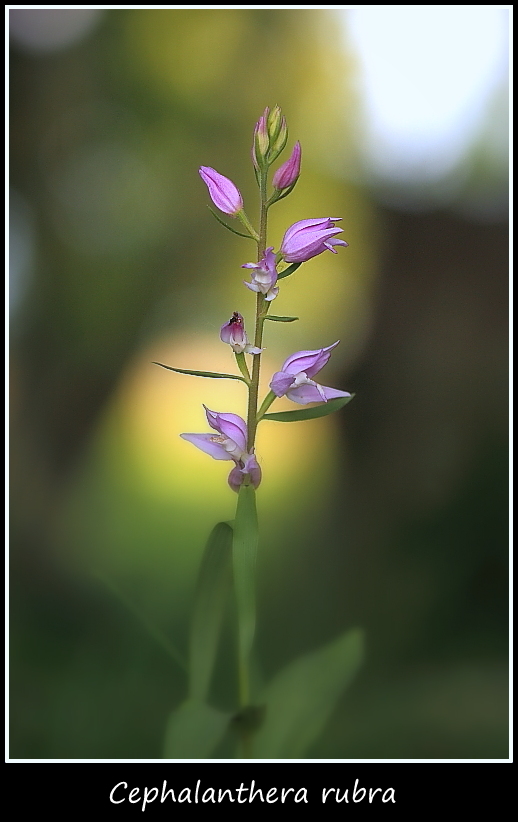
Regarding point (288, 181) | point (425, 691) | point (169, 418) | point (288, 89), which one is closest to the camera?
point (288, 181)

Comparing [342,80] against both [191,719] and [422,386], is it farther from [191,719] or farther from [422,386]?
[191,719]

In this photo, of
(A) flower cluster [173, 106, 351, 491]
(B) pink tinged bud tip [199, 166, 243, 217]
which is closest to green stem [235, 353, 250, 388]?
(A) flower cluster [173, 106, 351, 491]

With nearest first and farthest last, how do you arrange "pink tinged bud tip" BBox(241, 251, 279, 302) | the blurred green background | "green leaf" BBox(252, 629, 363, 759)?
"pink tinged bud tip" BBox(241, 251, 279, 302)
"green leaf" BBox(252, 629, 363, 759)
the blurred green background

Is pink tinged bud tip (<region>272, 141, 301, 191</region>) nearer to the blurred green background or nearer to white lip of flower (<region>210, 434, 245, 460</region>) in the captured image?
white lip of flower (<region>210, 434, 245, 460</region>)

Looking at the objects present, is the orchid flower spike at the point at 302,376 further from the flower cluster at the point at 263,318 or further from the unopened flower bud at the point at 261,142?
the unopened flower bud at the point at 261,142

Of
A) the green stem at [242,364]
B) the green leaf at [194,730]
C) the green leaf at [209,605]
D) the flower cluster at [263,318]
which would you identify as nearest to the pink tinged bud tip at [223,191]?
the flower cluster at [263,318]

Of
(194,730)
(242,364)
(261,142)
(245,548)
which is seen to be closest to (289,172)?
(261,142)

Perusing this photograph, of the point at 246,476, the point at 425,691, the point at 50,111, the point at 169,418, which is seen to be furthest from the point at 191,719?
the point at 50,111
